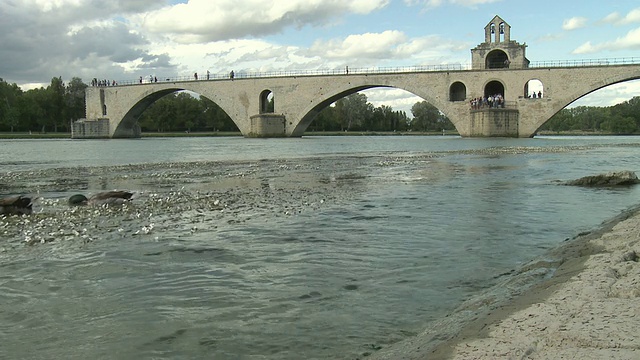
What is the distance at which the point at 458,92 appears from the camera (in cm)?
6888

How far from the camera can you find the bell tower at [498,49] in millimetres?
63656

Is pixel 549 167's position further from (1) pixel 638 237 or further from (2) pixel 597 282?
(2) pixel 597 282

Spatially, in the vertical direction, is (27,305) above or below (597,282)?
below

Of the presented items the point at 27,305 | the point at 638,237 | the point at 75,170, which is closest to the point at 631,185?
the point at 638,237

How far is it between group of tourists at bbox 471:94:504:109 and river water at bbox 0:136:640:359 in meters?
50.7

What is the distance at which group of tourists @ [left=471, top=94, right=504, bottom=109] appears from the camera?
201ft

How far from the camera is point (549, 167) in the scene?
817 inches

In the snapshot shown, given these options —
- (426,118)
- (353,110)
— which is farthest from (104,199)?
(426,118)

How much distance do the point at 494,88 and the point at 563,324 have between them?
→ 67.5m

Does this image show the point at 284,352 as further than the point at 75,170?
No

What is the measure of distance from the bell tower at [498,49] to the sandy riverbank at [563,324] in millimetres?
63337

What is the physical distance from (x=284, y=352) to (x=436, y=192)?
972 cm

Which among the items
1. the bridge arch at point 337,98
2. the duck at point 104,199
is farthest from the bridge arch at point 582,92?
the duck at point 104,199

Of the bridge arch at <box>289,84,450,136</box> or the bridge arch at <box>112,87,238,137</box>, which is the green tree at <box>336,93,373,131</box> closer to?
the bridge arch at <box>112,87,238,137</box>
